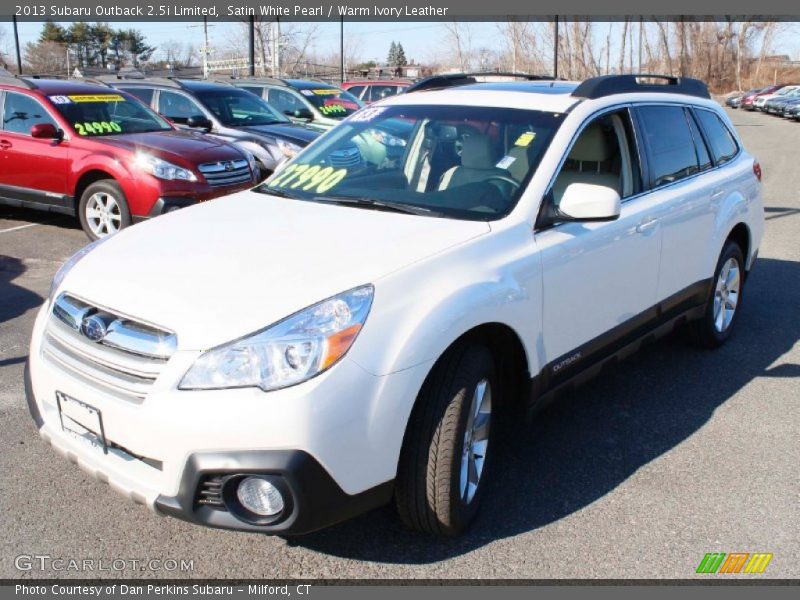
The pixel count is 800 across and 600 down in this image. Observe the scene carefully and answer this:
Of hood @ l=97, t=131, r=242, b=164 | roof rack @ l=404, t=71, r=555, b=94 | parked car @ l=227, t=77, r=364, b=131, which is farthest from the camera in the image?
parked car @ l=227, t=77, r=364, b=131

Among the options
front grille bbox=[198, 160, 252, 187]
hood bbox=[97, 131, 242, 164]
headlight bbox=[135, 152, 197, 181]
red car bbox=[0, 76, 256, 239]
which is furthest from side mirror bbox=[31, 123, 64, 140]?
front grille bbox=[198, 160, 252, 187]

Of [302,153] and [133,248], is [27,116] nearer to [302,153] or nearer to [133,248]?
[302,153]

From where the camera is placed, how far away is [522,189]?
3.67m

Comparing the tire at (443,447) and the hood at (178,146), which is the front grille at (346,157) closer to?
the tire at (443,447)

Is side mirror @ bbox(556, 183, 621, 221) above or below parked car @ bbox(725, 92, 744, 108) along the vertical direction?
above

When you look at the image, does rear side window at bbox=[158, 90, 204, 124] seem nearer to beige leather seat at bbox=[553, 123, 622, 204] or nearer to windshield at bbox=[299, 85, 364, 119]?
windshield at bbox=[299, 85, 364, 119]

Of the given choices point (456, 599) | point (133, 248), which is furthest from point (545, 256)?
point (133, 248)

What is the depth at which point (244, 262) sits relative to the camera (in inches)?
124

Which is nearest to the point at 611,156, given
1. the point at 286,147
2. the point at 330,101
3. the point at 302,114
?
the point at 286,147

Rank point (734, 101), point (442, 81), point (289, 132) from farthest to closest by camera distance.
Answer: point (734, 101)
point (289, 132)
point (442, 81)

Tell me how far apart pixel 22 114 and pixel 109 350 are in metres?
7.25

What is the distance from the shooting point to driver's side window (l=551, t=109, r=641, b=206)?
166 inches

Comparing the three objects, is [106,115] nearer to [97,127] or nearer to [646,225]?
[97,127]

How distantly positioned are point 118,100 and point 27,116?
1.01 metres
